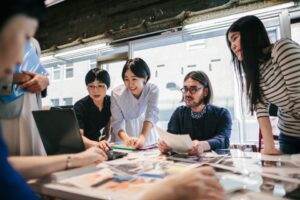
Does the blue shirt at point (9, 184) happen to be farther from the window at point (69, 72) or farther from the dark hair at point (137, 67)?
the window at point (69, 72)

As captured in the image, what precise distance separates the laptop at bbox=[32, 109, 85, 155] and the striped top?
105 cm

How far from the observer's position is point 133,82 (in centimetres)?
210

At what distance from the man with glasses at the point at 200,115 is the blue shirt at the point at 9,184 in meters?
1.44

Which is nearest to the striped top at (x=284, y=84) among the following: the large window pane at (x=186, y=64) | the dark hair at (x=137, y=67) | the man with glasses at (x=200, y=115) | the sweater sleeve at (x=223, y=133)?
the sweater sleeve at (x=223, y=133)

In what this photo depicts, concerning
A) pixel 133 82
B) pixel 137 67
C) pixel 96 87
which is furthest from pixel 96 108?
pixel 137 67

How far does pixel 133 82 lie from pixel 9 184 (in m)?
1.66

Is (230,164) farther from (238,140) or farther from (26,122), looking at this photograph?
(238,140)

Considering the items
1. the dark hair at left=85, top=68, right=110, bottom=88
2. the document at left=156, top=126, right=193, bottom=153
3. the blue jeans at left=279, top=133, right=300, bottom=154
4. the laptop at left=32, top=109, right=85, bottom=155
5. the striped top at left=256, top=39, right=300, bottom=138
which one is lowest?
the blue jeans at left=279, top=133, right=300, bottom=154

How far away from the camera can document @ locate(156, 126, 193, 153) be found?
1.21 meters

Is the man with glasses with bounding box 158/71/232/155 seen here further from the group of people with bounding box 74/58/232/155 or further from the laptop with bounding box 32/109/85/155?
the laptop with bounding box 32/109/85/155

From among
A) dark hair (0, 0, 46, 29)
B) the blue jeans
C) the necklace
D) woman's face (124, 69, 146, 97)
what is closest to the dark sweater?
woman's face (124, 69, 146, 97)

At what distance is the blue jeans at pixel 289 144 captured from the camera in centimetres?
139

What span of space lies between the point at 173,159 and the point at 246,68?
0.69m

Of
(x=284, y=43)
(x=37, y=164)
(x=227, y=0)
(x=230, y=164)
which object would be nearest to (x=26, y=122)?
(x=37, y=164)
